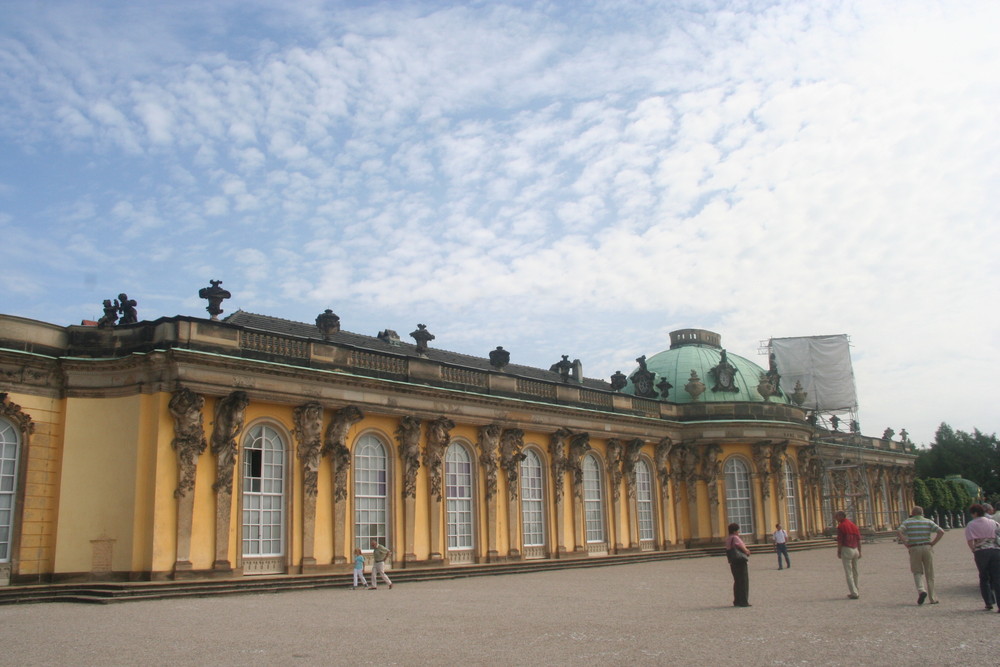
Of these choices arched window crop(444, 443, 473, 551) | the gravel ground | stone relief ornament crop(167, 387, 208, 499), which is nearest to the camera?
the gravel ground

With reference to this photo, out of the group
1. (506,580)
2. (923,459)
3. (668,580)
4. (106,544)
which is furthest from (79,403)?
(923,459)

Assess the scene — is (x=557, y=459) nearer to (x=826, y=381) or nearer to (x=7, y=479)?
(x=7, y=479)

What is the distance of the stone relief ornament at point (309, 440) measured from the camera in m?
26.3

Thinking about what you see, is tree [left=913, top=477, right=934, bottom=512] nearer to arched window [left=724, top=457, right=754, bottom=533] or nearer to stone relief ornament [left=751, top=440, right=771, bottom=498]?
stone relief ornament [left=751, top=440, right=771, bottom=498]

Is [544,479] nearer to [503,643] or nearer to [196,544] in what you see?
Result: [196,544]

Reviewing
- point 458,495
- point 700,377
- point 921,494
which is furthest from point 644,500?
point 921,494

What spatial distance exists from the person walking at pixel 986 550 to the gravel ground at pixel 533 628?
43 centimetres

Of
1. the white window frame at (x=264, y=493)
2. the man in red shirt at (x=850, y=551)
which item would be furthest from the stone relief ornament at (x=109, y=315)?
the man in red shirt at (x=850, y=551)

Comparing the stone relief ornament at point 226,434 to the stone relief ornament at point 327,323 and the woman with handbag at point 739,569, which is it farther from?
the woman with handbag at point 739,569

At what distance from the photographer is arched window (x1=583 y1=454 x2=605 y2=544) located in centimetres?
3694

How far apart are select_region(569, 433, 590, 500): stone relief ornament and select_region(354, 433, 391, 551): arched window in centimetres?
959

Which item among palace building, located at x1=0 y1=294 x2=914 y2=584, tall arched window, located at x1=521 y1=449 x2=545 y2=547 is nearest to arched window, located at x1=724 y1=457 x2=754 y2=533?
palace building, located at x1=0 y1=294 x2=914 y2=584

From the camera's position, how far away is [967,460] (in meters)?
100

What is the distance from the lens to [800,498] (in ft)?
151
